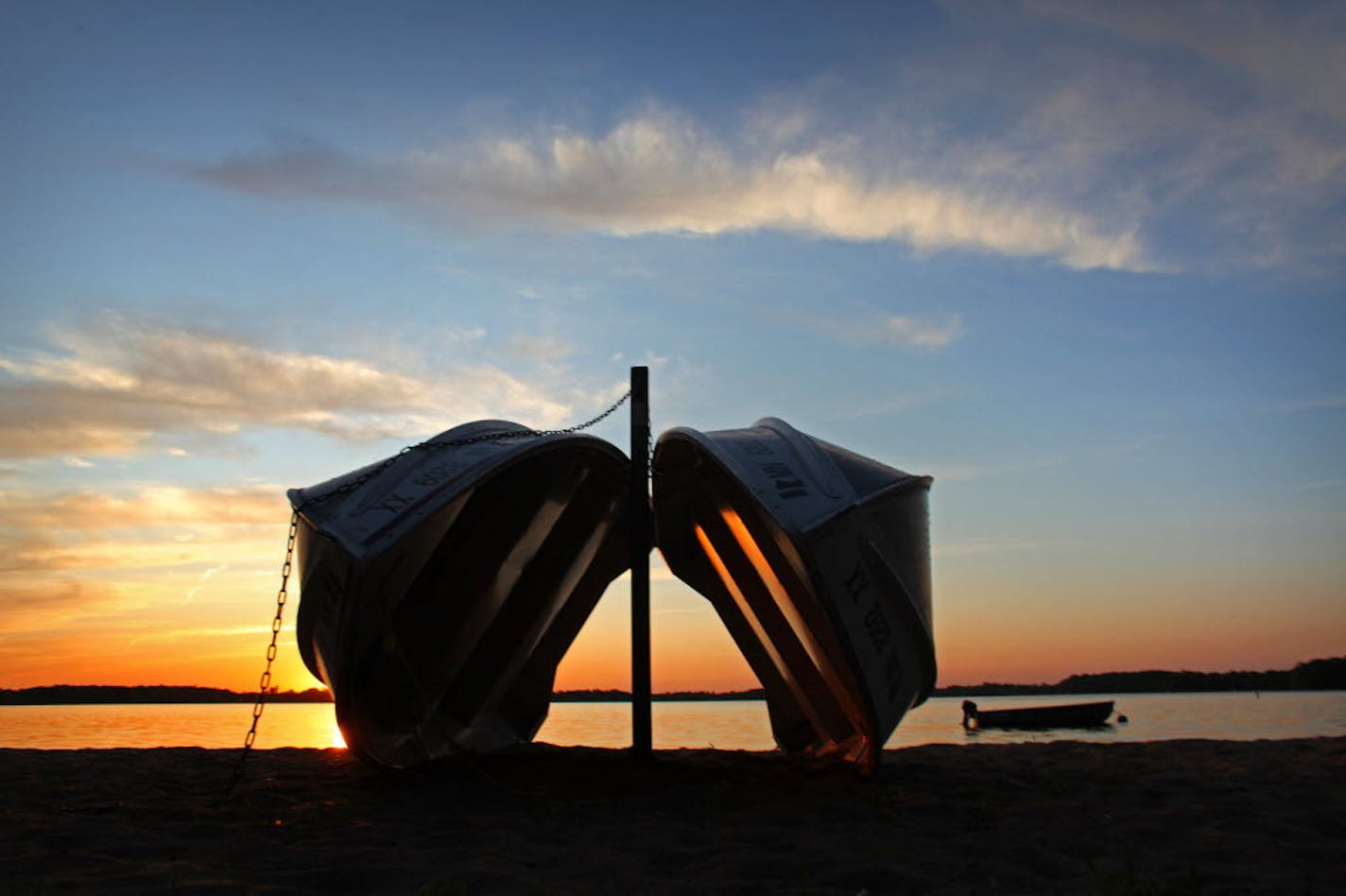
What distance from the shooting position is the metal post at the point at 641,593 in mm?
7961

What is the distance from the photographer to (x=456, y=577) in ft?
26.1

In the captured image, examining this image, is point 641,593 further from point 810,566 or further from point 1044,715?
point 1044,715

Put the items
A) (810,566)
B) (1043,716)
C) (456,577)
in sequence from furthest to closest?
(1043,716) < (456,577) < (810,566)

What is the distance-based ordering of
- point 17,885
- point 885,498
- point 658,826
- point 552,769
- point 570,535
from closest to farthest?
point 17,885 → point 658,826 → point 885,498 → point 552,769 → point 570,535

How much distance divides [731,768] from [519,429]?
3.13 metres

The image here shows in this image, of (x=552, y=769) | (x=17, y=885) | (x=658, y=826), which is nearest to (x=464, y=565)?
(x=552, y=769)

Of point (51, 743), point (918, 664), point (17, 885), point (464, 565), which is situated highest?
point (464, 565)

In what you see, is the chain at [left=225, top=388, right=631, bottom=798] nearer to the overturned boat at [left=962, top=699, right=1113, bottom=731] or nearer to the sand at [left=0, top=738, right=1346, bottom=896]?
the sand at [left=0, top=738, right=1346, bottom=896]

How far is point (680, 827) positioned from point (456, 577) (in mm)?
3213

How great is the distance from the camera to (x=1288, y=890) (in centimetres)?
407

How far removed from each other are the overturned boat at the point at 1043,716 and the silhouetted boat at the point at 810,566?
1524cm

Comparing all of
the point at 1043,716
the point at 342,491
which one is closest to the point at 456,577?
the point at 342,491

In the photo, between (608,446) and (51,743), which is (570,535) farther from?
(51,743)

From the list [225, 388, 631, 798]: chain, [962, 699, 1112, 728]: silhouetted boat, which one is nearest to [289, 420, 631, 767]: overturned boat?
[225, 388, 631, 798]: chain
